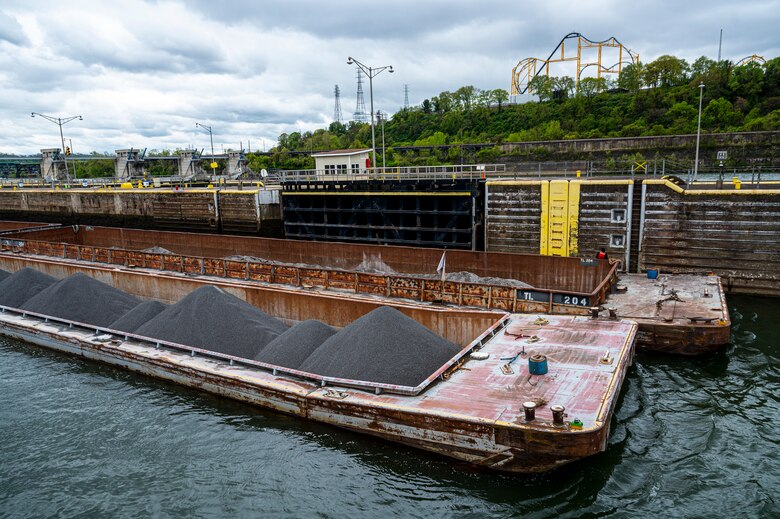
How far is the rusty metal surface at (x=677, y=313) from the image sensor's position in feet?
44.8

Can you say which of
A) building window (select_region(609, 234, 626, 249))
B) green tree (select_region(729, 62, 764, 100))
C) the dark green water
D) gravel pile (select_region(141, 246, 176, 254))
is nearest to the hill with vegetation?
green tree (select_region(729, 62, 764, 100))

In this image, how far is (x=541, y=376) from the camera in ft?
35.6

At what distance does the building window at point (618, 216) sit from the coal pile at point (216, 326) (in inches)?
568

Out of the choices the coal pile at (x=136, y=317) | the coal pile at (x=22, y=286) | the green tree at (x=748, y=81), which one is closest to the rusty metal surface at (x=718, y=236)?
the coal pile at (x=136, y=317)

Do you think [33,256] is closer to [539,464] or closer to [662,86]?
[539,464]

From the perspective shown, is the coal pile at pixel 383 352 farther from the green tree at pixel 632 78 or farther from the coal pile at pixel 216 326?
the green tree at pixel 632 78

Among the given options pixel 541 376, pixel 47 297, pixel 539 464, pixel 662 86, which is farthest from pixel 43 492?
pixel 662 86

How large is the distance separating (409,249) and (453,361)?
11.1 m

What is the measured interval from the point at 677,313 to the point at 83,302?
19.5m

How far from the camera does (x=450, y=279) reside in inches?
795

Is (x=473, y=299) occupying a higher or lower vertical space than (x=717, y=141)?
lower

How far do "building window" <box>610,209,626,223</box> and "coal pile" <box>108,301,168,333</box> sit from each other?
1797 centimetres

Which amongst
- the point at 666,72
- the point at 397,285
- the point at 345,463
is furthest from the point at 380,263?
the point at 666,72

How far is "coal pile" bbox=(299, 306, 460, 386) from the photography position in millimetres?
11359
